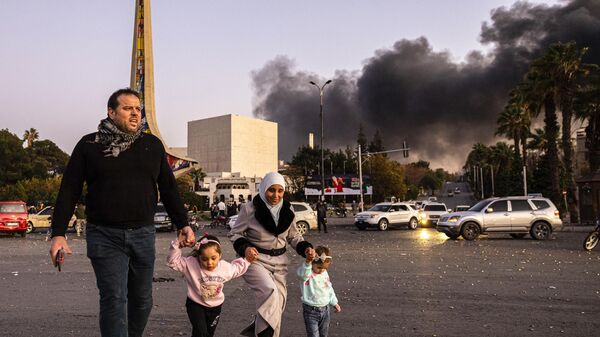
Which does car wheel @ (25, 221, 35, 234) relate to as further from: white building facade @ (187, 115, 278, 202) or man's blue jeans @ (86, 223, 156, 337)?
white building facade @ (187, 115, 278, 202)

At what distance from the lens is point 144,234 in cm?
419

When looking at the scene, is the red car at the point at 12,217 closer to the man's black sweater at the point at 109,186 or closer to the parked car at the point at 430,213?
the parked car at the point at 430,213

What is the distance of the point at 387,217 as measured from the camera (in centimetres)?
3253

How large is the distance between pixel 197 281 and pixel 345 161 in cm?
11202

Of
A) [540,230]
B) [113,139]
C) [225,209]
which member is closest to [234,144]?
[225,209]

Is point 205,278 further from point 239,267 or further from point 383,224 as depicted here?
point 383,224

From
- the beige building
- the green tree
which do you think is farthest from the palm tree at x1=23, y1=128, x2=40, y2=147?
the beige building

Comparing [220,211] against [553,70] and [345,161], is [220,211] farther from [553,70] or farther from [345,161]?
[345,161]

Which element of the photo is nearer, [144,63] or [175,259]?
[175,259]

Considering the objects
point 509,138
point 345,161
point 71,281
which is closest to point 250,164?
point 345,161

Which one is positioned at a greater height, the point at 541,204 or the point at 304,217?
the point at 541,204

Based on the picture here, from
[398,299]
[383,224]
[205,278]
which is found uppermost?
[205,278]

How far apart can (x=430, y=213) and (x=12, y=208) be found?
915 inches

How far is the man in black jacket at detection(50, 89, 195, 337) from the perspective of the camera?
3998 millimetres
